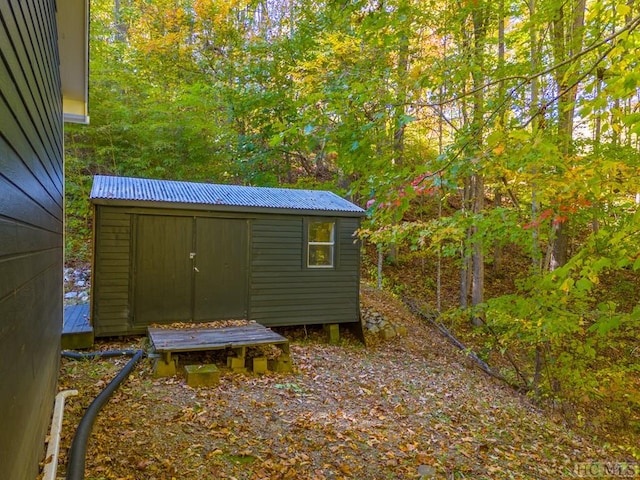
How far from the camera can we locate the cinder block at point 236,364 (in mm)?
5250

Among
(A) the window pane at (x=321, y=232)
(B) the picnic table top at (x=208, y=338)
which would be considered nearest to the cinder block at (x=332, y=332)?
(A) the window pane at (x=321, y=232)

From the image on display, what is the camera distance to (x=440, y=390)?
5746 mm

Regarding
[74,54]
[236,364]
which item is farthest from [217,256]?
[74,54]

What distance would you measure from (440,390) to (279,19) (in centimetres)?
1606

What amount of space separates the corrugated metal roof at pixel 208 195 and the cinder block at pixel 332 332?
230 centimetres

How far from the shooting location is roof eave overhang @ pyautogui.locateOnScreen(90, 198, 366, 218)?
619 cm

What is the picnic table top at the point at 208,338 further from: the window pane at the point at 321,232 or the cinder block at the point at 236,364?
the window pane at the point at 321,232

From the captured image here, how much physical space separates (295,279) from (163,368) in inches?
130

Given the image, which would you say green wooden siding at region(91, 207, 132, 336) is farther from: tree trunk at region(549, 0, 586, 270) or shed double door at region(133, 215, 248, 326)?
tree trunk at region(549, 0, 586, 270)

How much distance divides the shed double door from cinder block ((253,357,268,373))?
195cm

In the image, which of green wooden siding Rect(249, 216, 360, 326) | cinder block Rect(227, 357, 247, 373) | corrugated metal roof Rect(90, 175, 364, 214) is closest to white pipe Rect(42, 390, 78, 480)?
cinder block Rect(227, 357, 247, 373)

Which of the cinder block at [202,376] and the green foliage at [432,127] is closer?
the green foliage at [432,127]

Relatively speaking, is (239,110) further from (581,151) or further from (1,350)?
(1,350)

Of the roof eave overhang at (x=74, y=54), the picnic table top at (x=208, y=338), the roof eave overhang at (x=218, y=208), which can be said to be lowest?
the picnic table top at (x=208, y=338)
